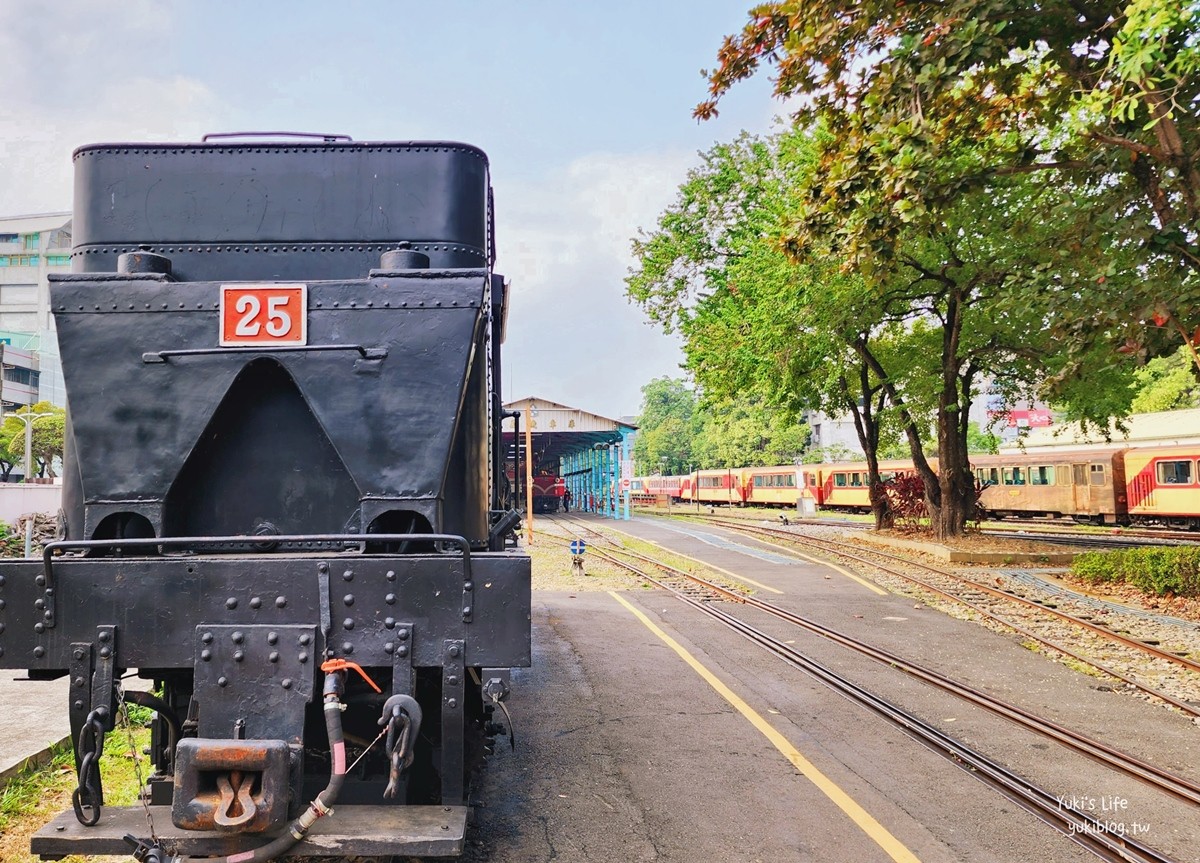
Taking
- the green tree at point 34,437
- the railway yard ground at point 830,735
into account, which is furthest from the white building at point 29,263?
the railway yard ground at point 830,735

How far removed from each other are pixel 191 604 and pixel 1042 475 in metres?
33.0

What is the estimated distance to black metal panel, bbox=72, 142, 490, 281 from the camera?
13.1 feet

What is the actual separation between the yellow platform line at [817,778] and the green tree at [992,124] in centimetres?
530

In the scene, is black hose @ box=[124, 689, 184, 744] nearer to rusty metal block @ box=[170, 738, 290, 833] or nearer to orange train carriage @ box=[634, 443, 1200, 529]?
rusty metal block @ box=[170, 738, 290, 833]

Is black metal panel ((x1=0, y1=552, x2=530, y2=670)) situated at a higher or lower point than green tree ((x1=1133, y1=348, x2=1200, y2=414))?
lower

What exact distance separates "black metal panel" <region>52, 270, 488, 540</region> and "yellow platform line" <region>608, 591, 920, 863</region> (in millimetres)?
2851

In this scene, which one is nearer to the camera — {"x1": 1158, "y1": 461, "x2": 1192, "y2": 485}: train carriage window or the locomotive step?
the locomotive step

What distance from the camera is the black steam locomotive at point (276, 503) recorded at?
305 cm

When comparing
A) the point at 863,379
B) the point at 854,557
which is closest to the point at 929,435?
the point at 863,379

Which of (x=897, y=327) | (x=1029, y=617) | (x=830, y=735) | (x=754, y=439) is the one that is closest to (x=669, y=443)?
(x=754, y=439)

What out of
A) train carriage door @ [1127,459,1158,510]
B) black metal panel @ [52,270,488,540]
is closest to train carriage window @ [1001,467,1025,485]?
train carriage door @ [1127,459,1158,510]

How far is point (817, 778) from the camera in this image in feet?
16.5

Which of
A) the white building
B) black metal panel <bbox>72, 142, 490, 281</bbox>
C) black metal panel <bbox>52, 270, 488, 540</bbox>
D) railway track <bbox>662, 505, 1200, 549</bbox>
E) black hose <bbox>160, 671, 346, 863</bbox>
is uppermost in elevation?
the white building

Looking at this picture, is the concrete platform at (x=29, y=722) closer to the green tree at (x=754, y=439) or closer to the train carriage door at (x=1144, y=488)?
the train carriage door at (x=1144, y=488)
